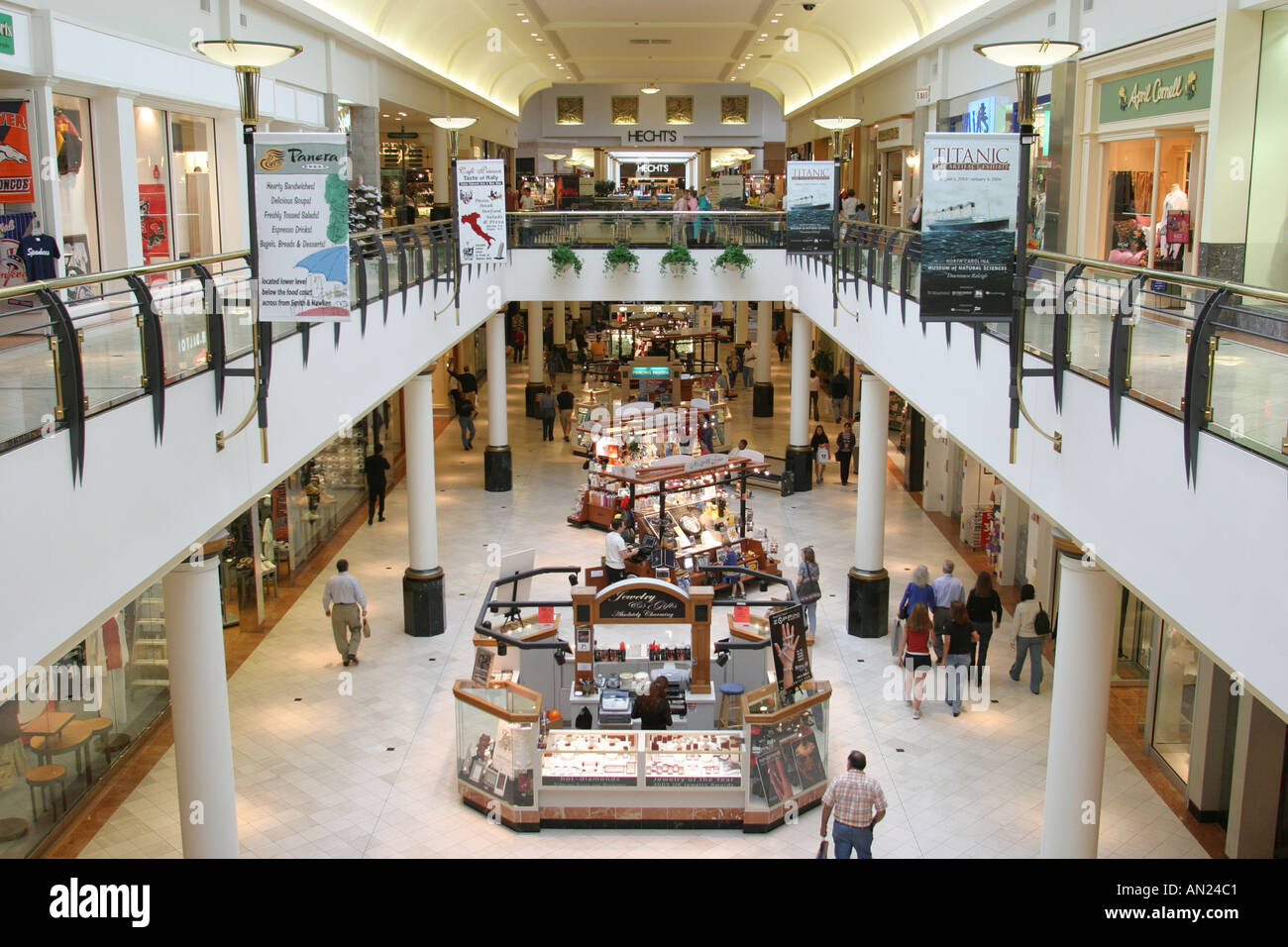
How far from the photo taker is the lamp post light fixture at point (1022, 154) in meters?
6.89

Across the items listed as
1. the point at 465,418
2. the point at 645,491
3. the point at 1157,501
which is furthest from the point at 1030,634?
the point at 465,418

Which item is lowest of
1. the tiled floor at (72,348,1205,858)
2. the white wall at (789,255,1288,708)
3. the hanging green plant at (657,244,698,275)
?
the tiled floor at (72,348,1205,858)

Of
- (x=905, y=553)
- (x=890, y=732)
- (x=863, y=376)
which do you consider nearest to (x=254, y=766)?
(x=890, y=732)

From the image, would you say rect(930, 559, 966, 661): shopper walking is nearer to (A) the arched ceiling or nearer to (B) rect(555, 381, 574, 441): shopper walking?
(A) the arched ceiling

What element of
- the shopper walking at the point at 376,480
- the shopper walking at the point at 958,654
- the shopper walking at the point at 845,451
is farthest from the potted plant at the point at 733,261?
the shopper walking at the point at 958,654

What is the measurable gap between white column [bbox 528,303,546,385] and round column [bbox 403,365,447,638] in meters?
13.2

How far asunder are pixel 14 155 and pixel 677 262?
14.7 metres

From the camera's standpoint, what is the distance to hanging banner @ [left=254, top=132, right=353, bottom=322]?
7445mm

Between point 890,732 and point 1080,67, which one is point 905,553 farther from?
point 1080,67

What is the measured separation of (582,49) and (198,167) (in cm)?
2008

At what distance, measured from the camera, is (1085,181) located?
13.8 metres

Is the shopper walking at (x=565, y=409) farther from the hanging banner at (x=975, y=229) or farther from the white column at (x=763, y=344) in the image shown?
the hanging banner at (x=975, y=229)

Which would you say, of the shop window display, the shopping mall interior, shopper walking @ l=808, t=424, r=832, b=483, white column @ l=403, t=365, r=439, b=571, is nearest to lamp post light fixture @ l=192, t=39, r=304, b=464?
the shopping mall interior

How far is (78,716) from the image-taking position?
11.4 m
